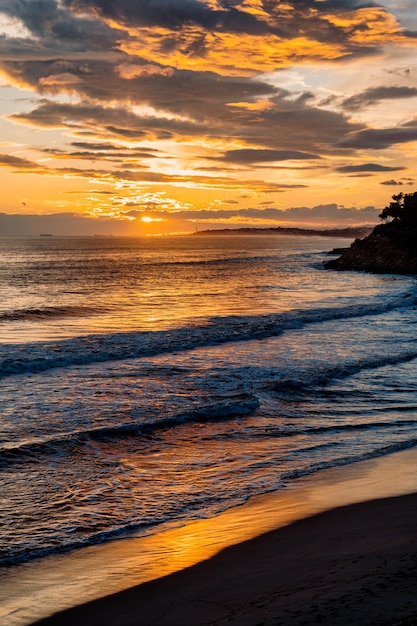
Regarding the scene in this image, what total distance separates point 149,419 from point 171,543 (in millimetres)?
5679

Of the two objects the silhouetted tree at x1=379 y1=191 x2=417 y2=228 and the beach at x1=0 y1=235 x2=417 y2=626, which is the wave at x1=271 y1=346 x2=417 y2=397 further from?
the silhouetted tree at x1=379 y1=191 x2=417 y2=228

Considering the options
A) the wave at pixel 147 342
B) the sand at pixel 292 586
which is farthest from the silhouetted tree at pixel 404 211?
the sand at pixel 292 586

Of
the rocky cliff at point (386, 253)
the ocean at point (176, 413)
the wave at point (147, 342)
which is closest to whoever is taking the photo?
the ocean at point (176, 413)

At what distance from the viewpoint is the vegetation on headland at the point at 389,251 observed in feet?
226

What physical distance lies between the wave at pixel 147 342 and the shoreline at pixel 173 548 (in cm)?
1079

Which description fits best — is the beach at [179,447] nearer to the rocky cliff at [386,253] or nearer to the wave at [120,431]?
the wave at [120,431]

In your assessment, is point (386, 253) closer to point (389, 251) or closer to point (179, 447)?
point (389, 251)

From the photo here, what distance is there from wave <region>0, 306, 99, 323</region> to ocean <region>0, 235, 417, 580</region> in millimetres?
974

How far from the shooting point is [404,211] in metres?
86.2

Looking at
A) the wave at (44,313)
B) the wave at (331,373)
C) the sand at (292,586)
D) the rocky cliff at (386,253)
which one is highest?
the rocky cliff at (386,253)

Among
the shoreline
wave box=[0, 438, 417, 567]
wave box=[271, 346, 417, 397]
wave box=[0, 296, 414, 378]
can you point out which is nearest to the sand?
the shoreline

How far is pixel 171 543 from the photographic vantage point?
7.31 meters

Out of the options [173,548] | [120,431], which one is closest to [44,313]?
[120,431]

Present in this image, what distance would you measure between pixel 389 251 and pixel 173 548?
69441 millimetres
